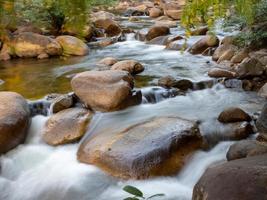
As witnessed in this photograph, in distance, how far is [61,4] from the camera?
114 centimetres

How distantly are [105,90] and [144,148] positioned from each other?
1940 mm

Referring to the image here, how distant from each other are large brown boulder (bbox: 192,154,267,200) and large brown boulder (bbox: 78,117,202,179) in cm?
131

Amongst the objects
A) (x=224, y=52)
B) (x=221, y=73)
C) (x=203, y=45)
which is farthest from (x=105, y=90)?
(x=203, y=45)

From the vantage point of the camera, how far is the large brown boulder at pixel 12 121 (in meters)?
5.41

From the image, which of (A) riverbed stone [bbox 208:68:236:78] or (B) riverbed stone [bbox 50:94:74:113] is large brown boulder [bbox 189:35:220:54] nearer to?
(A) riverbed stone [bbox 208:68:236:78]

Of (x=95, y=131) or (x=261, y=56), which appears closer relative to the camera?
(x=95, y=131)

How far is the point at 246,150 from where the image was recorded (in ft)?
14.3

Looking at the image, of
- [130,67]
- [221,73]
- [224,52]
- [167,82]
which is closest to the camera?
[167,82]

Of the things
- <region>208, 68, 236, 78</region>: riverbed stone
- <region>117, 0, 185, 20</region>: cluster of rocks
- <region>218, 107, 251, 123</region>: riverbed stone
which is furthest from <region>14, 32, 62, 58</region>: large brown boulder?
<region>218, 107, 251, 123</region>: riverbed stone

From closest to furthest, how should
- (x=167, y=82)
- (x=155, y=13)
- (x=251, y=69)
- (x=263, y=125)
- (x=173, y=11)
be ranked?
1. (x=263, y=125)
2. (x=167, y=82)
3. (x=251, y=69)
4. (x=173, y=11)
5. (x=155, y=13)

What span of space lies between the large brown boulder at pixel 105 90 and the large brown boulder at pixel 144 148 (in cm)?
107

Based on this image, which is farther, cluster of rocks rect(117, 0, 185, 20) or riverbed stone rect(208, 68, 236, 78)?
cluster of rocks rect(117, 0, 185, 20)

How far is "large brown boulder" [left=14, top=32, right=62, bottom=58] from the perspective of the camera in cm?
1124

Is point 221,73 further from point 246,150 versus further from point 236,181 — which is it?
point 236,181
